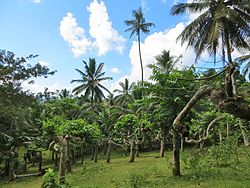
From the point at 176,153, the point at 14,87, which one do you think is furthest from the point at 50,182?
the point at 14,87

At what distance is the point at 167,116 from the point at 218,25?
819 centimetres

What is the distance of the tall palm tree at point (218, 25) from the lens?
1911 centimetres

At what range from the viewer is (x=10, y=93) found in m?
18.8

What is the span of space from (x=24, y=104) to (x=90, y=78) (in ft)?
68.5

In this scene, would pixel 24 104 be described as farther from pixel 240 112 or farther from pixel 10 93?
pixel 240 112

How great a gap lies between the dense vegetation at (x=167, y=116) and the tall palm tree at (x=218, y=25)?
66mm

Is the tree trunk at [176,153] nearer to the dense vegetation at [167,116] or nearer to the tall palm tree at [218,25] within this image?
the dense vegetation at [167,116]

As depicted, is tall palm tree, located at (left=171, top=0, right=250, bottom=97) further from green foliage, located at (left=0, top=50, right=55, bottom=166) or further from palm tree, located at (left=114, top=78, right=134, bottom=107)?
palm tree, located at (left=114, top=78, right=134, bottom=107)

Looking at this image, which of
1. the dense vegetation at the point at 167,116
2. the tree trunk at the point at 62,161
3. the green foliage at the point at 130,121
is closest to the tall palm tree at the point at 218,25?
the dense vegetation at the point at 167,116

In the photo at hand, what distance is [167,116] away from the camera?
45.2ft

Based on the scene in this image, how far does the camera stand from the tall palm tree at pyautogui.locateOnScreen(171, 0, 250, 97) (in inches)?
752

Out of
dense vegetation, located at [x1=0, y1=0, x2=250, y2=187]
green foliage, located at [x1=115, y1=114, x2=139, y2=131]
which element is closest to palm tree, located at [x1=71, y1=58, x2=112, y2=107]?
dense vegetation, located at [x1=0, y1=0, x2=250, y2=187]

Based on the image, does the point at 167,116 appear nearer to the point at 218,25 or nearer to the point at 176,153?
the point at 176,153

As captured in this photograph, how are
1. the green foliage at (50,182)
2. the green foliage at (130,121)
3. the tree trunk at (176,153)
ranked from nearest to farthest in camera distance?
the green foliage at (50,182) < the tree trunk at (176,153) < the green foliage at (130,121)
